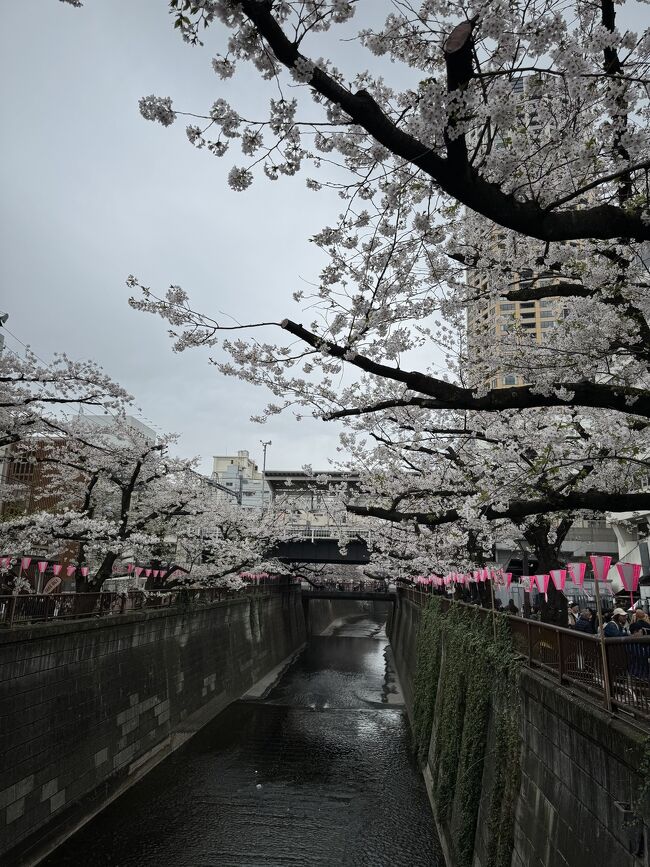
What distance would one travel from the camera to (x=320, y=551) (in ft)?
149

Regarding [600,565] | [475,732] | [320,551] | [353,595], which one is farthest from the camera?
[353,595]

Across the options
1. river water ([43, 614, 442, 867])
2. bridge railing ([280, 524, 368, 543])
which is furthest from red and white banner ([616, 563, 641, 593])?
bridge railing ([280, 524, 368, 543])

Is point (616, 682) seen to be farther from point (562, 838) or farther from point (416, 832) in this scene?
point (416, 832)

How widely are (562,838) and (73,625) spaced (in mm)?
12812

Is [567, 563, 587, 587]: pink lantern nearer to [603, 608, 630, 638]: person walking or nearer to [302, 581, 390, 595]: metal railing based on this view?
[603, 608, 630, 638]: person walking

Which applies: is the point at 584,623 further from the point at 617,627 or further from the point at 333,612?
the point at 333,612

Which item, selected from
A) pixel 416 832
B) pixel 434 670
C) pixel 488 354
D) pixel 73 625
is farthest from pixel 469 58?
Result: pixel 434 670

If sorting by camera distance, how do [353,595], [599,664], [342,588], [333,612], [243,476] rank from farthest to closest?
[243,476]
[333,612]
[342,588]
[353,595]
[599,664]

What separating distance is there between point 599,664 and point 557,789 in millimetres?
2147

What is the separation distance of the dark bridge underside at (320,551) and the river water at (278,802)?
1510 cm

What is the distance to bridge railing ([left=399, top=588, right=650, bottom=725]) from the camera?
588 cm

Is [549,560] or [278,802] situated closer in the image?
[549,560]

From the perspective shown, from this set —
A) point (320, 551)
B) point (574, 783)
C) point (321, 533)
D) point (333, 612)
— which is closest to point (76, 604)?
point (574, 783)

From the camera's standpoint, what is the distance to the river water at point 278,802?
14102 millimetres
